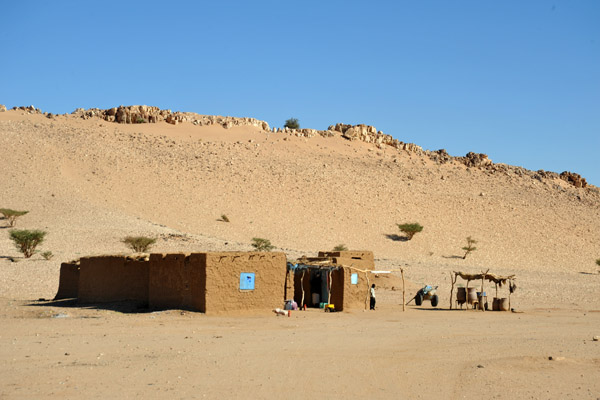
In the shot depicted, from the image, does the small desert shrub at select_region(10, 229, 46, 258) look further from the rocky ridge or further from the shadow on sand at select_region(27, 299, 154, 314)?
the rocky ridge

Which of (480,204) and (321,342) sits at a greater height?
(480,204)

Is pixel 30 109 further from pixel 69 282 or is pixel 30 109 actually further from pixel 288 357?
pixel 288 357

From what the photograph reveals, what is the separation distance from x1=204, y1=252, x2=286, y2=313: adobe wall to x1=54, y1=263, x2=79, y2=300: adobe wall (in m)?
6.99

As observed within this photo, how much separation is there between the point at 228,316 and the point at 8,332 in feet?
17.9

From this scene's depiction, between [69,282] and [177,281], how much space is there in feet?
20.0

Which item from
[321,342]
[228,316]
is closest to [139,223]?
[228,316]

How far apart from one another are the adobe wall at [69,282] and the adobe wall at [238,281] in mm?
6991

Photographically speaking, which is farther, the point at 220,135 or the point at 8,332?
the point at 220,135

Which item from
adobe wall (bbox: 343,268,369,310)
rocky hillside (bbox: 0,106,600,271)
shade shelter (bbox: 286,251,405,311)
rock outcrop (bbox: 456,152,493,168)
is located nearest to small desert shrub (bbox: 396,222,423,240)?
rocky hillside (bbox: 0,106,600,271)

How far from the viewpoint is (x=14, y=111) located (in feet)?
208

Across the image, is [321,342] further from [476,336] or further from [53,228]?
[53,228]

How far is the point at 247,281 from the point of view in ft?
58.2

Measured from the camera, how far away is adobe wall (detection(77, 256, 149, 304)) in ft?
64.6

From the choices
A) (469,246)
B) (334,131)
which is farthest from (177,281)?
(334,131)
